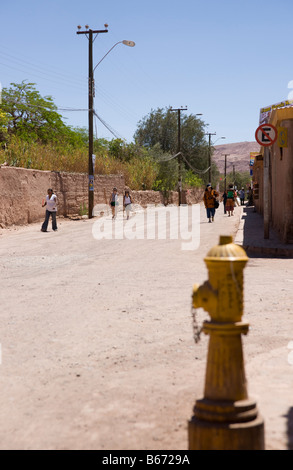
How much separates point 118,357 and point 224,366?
7.08 feet

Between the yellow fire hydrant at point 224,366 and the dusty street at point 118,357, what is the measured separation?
35 cm

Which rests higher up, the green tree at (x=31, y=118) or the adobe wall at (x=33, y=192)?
the green tree at (x=31, y=118)

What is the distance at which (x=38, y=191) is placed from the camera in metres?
23.9

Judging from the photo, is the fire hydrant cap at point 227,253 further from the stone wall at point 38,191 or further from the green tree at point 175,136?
the green tree at point 175,136

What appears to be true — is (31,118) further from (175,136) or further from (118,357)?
(118,357)

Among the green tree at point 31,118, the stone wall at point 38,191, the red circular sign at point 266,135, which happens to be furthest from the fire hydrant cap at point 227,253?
the green tree at point 31,118

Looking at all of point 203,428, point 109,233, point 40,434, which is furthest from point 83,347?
point 109,233

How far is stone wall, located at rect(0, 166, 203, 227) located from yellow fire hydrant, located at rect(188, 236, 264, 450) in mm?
18700

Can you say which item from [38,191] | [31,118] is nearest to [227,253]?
[38,191]

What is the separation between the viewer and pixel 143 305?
22.4ft

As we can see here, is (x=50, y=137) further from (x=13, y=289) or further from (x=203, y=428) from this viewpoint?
(x=203, y=428)

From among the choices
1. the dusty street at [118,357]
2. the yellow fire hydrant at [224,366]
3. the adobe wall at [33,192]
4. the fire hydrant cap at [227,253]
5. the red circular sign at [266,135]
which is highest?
the red circular sign at [266,135]

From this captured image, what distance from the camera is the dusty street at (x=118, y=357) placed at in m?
3.26

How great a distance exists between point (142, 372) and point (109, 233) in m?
14.0
